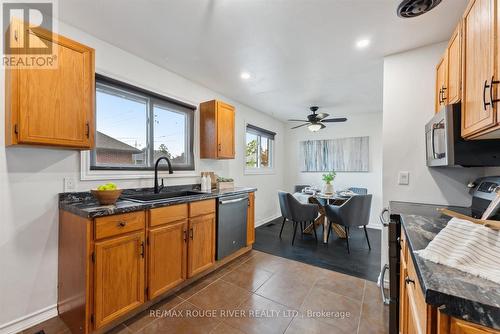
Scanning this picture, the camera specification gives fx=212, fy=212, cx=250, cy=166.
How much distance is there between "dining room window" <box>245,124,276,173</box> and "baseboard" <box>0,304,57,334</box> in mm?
3063

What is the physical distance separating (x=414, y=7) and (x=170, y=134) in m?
2.66

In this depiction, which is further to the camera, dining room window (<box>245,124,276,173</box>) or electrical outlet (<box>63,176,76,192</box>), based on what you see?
dining room window (<box>245,124,276,173</box>)

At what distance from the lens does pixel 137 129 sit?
2457mm

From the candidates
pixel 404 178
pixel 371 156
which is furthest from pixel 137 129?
pixel 371 156

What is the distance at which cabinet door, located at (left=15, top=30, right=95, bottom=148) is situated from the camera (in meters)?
1.40

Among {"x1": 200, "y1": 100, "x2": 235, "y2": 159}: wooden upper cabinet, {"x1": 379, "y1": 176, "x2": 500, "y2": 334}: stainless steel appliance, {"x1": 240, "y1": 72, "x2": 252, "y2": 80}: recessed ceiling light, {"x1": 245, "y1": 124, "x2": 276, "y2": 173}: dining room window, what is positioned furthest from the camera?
{"x1": 245, "y1": 124, "x2": 276, "y2": 173}: dining room window

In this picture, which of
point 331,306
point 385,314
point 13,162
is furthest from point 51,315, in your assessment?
point 385,314

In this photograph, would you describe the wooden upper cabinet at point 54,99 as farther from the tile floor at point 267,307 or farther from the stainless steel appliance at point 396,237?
the stainless steel appliance at point 396,237

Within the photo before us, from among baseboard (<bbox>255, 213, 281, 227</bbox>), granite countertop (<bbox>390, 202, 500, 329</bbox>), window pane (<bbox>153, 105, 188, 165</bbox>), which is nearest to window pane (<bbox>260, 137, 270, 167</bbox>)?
baseboard (<bbox>255, 213, 281, 227</bbox>)

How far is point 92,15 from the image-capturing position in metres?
1.72

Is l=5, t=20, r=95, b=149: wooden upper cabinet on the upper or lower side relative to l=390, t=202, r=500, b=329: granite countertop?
upper

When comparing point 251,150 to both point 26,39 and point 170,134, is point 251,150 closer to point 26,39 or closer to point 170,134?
point 170,134

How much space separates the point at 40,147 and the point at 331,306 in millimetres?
2769

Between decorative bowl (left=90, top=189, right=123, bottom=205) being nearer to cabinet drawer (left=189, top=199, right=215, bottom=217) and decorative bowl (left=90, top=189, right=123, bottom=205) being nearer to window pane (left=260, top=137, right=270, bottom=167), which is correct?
cabinet drawer (left=189, top=199, right=215, bottom=217)
